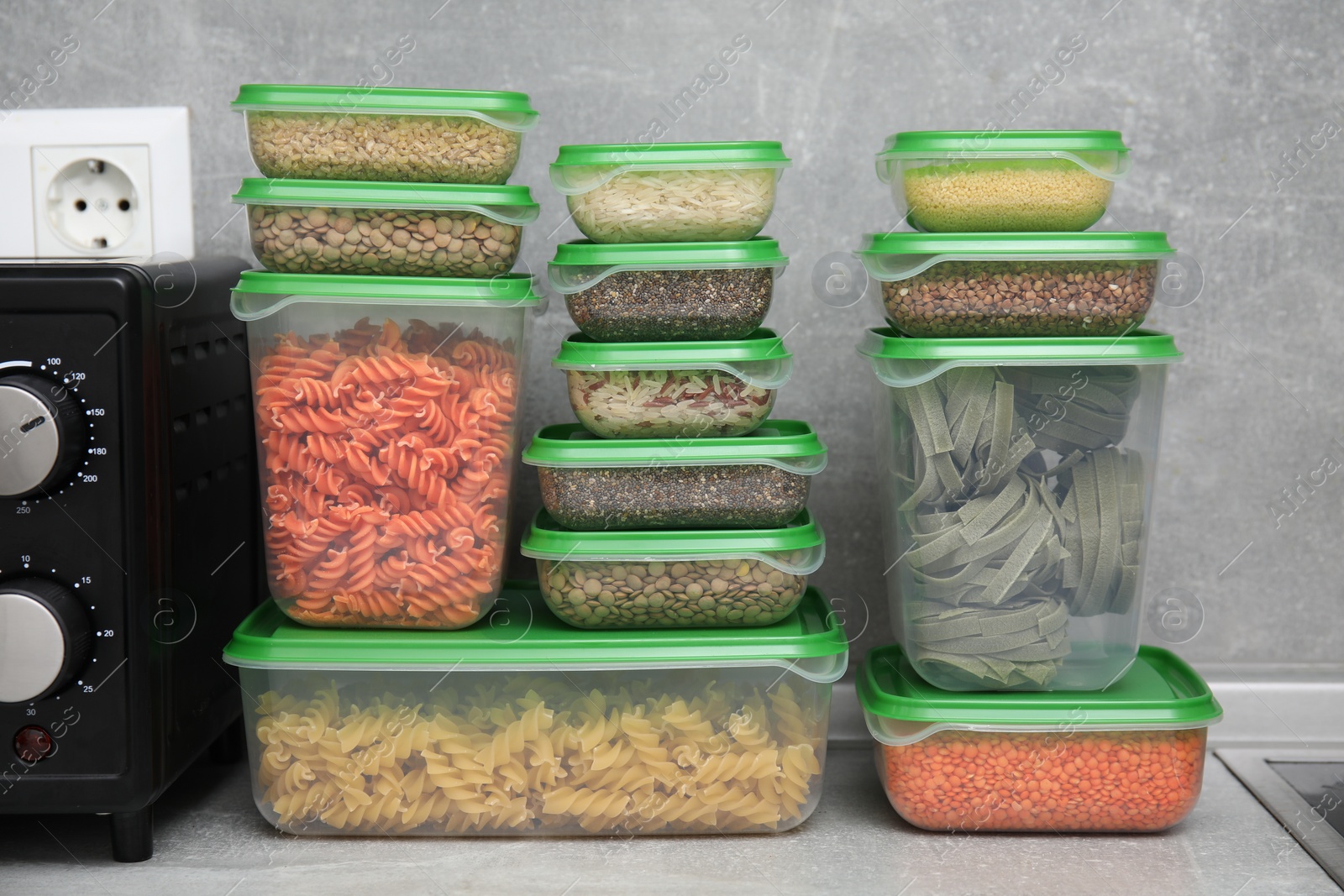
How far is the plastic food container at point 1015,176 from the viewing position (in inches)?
32.4

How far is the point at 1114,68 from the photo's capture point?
3.43 ft

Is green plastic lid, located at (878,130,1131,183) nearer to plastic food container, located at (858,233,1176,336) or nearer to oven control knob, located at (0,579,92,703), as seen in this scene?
plastic food container, located at (858,233,1176,336)

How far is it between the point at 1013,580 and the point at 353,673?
489 millimetres

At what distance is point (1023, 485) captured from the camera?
2.75ft

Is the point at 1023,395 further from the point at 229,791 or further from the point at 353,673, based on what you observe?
the point at 229,791

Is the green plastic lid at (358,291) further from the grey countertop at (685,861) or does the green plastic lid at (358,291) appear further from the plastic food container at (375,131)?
the grey countertop at (685,861)

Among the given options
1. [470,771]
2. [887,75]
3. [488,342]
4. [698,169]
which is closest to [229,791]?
[470,771]

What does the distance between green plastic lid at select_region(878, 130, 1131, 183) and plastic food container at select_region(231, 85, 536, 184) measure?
0.30m

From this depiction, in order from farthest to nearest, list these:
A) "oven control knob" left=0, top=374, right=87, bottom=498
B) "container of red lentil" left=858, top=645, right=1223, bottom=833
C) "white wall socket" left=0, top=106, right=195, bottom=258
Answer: "white wall socket" left=0, top=106, right=195, bottom=258, "container of red lentil" left=858, top=645, right=1223, bottom=833, "oven control knob" left=0, top=374, right=87, bottom=498

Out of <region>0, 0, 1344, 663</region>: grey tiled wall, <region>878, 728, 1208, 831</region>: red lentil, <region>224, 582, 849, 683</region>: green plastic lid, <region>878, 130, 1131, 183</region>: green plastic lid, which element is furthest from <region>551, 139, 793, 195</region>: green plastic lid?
<region>878, 728, 1208, 831</region>: red lentil

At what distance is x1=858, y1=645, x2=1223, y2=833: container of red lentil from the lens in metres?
0.84

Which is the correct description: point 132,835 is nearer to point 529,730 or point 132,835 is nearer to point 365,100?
point 529,730

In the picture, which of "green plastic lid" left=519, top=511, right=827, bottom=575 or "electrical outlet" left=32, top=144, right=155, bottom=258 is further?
"electrical outlet" left=32, top=144, right=155, bottom=258

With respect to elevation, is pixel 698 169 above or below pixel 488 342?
above
